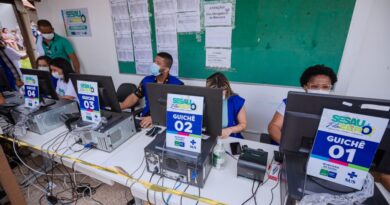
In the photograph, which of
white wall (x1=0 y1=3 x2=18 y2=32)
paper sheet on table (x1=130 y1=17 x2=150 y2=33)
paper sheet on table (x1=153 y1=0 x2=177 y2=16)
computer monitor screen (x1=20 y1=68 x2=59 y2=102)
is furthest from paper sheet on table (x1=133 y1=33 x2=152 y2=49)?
white wall (x1=0 y1=3 x2=18 y2=32)

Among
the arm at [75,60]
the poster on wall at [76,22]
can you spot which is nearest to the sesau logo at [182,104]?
the poster on wall at [76,22]

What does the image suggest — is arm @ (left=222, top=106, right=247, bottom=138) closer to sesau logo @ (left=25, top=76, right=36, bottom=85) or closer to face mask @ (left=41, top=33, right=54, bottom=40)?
sesau logo @ (left=25, top=76, right=36, bottom=85)

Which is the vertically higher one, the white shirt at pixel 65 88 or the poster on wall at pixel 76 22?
the poster on wall at pixel 76 22

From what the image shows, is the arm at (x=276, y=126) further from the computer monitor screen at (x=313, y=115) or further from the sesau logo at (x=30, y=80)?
the sesau logo at (x=30, y=80)

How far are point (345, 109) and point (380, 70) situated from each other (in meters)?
1.50

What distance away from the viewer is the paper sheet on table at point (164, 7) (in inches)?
82.6

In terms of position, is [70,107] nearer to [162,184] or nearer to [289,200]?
[162,184]

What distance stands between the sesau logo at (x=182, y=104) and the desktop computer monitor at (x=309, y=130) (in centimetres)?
45

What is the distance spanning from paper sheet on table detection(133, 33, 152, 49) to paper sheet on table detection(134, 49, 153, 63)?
0.17 ft

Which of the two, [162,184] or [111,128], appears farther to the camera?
[111,128]

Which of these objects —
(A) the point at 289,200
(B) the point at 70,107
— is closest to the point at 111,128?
(B) the point at 70,107

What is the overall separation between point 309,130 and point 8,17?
5.50m

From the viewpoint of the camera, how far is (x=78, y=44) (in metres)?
2.98

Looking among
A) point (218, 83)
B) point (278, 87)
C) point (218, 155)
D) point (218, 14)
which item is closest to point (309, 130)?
point (218, 155)
